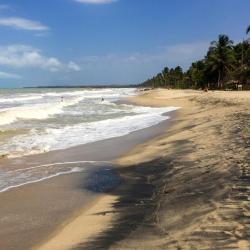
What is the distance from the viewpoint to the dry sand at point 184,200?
4.71m

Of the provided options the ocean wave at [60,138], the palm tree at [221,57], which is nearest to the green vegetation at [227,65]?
the palm tree at [221,57]

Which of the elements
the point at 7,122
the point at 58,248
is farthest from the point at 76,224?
the point at 7,122

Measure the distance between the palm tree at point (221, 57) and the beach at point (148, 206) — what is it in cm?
5699

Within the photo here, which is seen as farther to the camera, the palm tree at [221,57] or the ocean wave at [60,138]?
the palm tree at [221,57]

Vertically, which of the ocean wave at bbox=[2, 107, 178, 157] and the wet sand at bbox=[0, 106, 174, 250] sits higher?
the wet sand at bbox=[0, 106, 174, 250]

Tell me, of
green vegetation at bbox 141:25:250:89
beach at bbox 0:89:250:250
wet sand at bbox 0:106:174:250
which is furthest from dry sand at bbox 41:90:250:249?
green vegetation at bbox 141:25:250:89

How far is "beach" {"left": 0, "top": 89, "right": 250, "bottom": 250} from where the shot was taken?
4859mm

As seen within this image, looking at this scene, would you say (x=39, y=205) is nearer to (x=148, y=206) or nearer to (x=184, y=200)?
(x=148, y=206)

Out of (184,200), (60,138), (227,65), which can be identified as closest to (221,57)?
(227,65)

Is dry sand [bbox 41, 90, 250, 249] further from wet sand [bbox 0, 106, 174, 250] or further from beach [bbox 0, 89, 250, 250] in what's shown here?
wet sand [bbox 0, 106, 174, 250]

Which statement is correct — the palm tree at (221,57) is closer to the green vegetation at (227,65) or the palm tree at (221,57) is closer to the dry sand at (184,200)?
the green vegetation at (227,65)

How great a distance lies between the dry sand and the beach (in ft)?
0.03

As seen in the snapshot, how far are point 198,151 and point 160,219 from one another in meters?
4.96

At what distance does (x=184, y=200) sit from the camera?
6.22 metres
